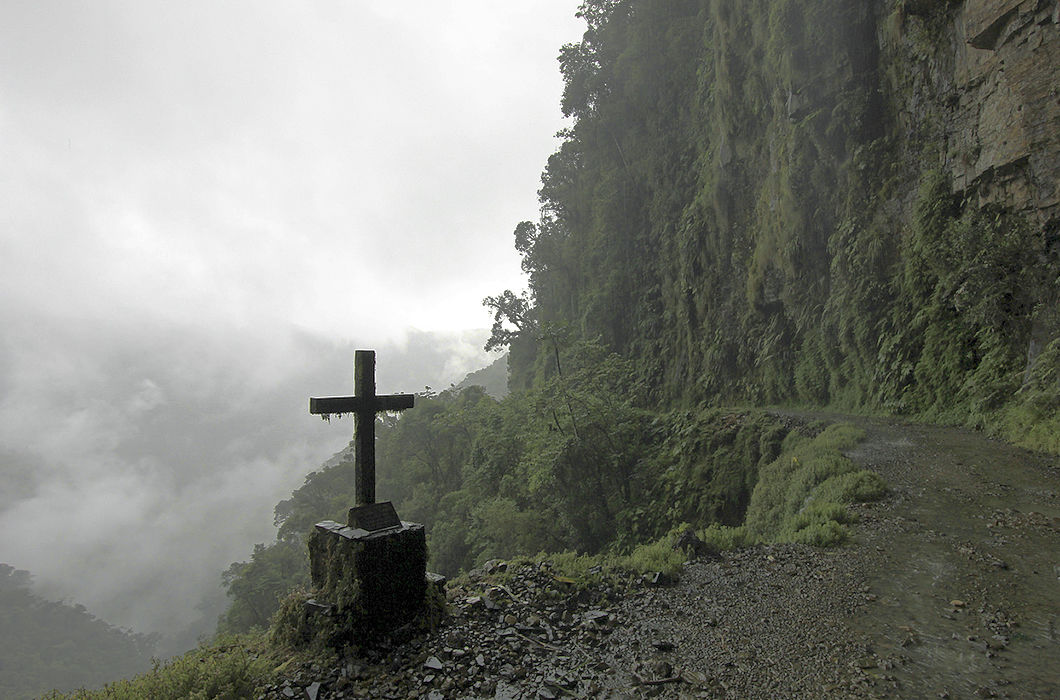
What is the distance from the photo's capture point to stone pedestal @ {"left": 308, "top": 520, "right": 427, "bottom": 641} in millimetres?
4332

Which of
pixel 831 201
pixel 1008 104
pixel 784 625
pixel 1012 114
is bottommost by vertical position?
pixel 784 625

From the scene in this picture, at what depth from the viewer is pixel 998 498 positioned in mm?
5949

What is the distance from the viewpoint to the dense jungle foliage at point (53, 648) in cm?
6256

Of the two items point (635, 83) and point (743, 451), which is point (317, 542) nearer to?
point (743, 451)

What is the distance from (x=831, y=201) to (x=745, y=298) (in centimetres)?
467

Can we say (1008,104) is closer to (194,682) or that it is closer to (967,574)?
(967,574)

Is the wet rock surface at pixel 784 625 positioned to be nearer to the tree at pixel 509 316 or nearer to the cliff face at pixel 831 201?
the cliff face at pixel 831 201

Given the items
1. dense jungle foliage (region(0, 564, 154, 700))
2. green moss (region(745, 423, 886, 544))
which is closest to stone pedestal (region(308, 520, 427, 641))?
green moss (region(745, 423, 886, 544))

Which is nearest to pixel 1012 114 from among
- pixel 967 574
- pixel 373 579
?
pixel 967 574

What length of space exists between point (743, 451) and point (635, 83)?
2290 centimetres

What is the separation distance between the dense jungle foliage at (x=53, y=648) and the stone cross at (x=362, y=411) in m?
85.0

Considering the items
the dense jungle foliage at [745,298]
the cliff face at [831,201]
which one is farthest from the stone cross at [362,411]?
the cliff face at [831,201]

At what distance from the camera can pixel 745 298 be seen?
61.9ft

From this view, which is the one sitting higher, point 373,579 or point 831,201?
point 831,201
